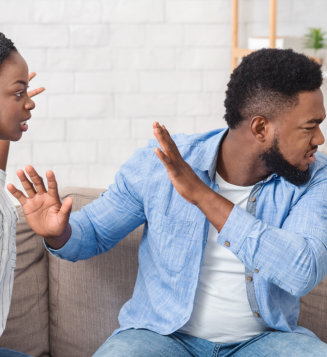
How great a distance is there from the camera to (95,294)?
1.72 metres

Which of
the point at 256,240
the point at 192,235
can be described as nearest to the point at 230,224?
the point at 256,240

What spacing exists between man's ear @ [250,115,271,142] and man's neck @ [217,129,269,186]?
28mm

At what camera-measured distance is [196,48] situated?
10.1 ft

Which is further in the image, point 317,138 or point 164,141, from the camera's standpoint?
point 317,138

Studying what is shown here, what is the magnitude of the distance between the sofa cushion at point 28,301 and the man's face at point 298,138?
0.71 m

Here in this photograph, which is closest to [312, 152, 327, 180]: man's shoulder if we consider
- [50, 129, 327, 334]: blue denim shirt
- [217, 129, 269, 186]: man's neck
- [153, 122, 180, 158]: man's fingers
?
[50, 129, 327, 334]: blue denim shirt

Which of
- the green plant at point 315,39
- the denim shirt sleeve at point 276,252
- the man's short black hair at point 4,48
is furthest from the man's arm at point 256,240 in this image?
the green plant at point 315,39

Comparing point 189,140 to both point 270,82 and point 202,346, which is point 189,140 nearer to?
point 270,82

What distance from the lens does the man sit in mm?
1361

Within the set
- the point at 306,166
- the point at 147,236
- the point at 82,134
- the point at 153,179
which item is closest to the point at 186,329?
the point at 147,236

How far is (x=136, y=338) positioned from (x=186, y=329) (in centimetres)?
13

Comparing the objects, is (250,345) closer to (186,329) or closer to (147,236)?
(186,329)

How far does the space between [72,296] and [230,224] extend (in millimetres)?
595

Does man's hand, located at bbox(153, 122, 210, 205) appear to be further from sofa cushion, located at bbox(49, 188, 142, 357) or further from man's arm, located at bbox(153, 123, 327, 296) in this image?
sofa cushion, located at bbox(49, 188, 142, 357)
